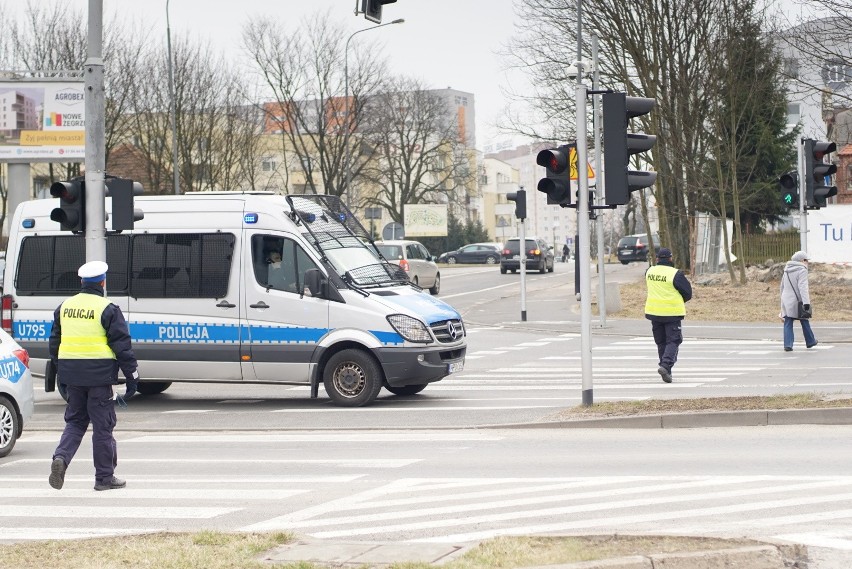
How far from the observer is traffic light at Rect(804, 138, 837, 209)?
898 inches

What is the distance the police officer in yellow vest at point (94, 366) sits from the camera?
32.9ft

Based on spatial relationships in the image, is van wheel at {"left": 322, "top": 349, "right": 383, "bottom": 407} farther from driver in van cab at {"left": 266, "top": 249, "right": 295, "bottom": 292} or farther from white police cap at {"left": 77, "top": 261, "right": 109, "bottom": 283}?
white police cap at {"left": 77, "top": 261, "right": 109, "bottom": 283}

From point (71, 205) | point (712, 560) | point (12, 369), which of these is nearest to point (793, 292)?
point (71, 205)

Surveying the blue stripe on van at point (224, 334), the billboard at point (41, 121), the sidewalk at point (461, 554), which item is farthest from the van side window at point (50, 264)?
the billboard at point (41, 121)

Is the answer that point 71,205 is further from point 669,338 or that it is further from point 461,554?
point 461,554

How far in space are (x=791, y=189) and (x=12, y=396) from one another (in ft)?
53.0

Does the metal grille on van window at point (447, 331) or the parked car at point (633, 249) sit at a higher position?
the parked car at point (633, 249)

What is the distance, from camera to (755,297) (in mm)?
34344

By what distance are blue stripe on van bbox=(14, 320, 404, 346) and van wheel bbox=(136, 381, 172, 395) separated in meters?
1.77

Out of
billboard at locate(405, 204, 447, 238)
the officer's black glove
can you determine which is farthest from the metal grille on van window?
billboard at locate(405, 204, 447, 238)

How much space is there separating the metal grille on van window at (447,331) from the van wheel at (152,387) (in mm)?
4417

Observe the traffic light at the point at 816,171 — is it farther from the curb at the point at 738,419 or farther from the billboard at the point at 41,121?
the billboard at the point at 41,121

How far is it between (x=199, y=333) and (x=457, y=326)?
3192 millimetres

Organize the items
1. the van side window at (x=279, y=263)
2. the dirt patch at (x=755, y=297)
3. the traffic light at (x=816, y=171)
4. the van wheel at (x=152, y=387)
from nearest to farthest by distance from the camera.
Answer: the van side window at (x=279, y=263)
the van wheel at (x=152, y=387)
the traffic light at (x=816, y=171)
the dirt patch at (x=755, y=297)
